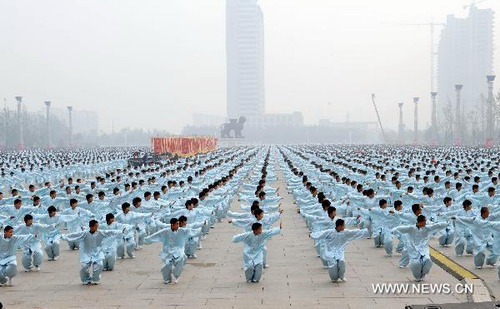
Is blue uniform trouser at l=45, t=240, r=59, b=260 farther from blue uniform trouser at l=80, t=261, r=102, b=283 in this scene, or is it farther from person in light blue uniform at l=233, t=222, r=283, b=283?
person in light blue uniform at l=233, t=222, r=283, b=283

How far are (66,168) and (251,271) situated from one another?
1208 inches

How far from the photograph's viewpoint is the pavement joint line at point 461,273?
9762 mm

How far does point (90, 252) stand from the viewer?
38.5 feet

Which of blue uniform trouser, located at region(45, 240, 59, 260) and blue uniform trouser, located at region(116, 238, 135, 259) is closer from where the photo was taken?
blue uniform trouser, located at region(45, 240, 59, 260)

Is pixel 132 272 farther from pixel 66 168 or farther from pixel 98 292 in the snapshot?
pixel 66 168

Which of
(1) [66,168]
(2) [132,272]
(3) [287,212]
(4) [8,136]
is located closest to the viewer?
(2) [132,272]

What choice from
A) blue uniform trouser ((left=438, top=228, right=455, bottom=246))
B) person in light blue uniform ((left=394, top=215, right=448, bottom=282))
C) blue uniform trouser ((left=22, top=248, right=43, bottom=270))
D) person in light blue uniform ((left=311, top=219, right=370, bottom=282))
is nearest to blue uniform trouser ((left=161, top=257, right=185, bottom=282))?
person in light blue uniform ((left=311, top=219, right=370, bottom=282))

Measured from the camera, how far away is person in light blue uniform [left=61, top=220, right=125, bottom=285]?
1172 centimetres

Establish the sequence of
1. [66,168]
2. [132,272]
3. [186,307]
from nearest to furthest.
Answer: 1. [186,307]
2. [132,272]
3. [66,168]

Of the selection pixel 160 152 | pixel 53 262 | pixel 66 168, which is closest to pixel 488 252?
pixel 53 262

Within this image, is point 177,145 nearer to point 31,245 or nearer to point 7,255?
point 31,245

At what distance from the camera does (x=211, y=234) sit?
17844mm
